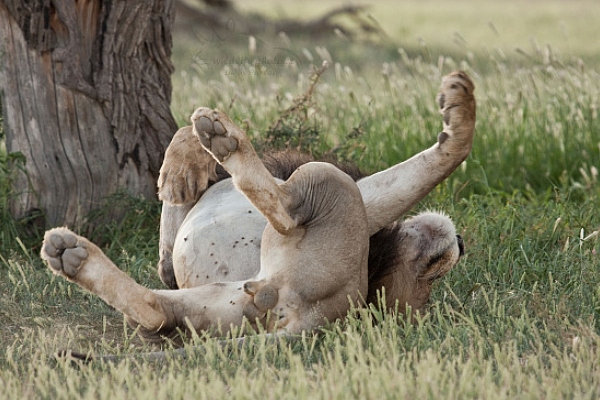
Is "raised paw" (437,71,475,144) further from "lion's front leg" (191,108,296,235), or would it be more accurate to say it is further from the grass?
"lion's front leg" (191,108,296,235)

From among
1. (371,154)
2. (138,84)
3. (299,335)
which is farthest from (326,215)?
(371,154)

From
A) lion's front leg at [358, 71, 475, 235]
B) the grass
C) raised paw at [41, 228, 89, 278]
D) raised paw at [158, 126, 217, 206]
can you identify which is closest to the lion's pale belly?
raised paw at [158, 126, 217, 206]

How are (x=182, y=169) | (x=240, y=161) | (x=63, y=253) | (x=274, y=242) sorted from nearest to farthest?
(x=63, y=253) < (x=240, y=161) < (x=274, y=242) < (x=182, y=169)

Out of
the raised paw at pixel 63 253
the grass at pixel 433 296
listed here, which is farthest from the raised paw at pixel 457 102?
the raised paw at pixel 63 253

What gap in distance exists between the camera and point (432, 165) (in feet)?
14.2

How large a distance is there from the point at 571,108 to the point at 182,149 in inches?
148

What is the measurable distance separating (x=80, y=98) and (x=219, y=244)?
1.74 meters

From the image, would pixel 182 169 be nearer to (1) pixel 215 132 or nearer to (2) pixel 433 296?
(1) pixel 215 132

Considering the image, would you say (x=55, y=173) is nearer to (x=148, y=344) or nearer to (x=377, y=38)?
(x=148, y=344)

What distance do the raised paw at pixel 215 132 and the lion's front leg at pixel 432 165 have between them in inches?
33.2

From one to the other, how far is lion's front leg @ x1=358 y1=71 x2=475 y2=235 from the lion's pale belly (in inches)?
19.4

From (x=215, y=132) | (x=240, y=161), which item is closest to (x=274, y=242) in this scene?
(x=240, y=161)

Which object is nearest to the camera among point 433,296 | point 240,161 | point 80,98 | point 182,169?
point 240,161

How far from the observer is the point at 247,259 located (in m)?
4.18
